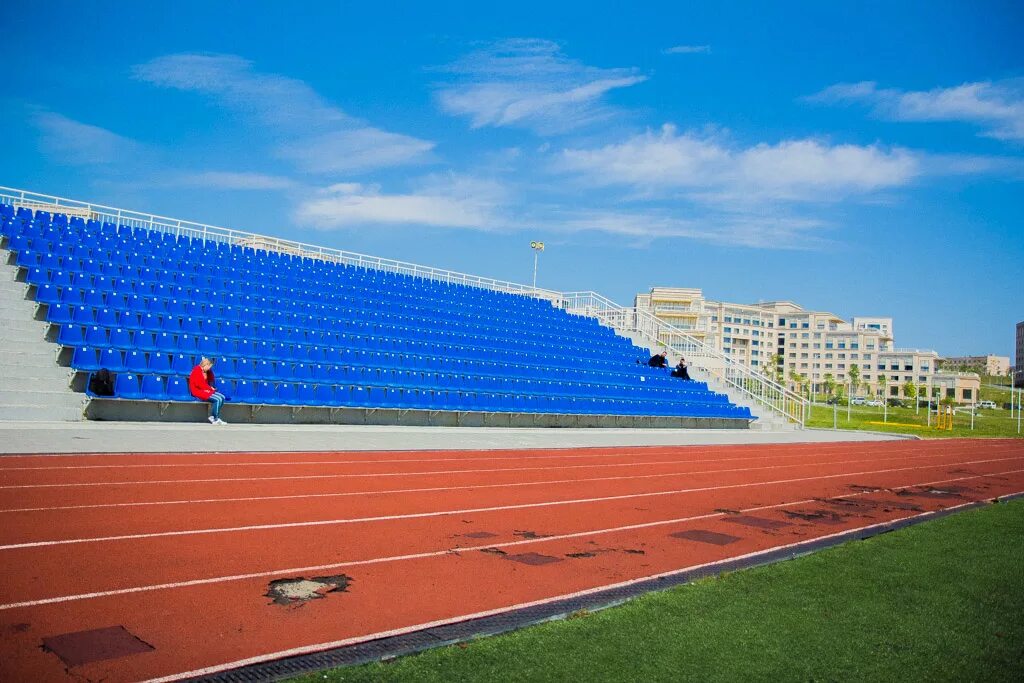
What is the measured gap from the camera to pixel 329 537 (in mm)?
5895

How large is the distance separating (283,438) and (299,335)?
5.59m

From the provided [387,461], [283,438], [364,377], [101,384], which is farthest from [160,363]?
[387,461]

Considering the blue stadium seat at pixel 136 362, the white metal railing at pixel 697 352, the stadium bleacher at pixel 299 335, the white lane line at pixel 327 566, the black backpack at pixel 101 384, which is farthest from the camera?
the white metal railing at pixel 697 352

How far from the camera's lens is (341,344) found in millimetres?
18047

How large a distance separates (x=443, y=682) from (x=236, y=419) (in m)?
12.4

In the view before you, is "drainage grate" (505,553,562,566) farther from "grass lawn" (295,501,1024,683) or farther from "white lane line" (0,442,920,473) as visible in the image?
"white lane line" (0,442,920,473)

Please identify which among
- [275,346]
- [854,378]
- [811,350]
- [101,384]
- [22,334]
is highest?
[811,350]

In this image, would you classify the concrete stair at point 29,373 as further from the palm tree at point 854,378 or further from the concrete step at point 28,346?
the palm tree at point 854,378

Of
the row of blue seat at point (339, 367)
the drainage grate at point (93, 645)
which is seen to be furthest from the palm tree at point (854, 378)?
the drainage grate at point (93, 645)

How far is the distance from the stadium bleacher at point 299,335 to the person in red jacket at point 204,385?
0.25m

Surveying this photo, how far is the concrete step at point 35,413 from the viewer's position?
11.7m

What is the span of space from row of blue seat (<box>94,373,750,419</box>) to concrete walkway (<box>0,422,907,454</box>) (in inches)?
20.5

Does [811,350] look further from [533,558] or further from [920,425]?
[533,558]

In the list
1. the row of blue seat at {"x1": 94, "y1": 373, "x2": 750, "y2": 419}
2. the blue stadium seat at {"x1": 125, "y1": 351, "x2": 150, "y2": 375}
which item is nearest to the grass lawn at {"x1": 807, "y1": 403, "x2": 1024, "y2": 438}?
the row of blue seat at {"x1": 94, "y1": 373, "x2": 750, "y2": 419}
